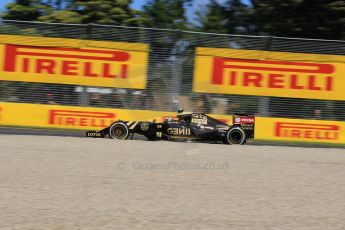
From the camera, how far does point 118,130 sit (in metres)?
12.6

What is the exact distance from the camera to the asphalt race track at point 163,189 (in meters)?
4.77

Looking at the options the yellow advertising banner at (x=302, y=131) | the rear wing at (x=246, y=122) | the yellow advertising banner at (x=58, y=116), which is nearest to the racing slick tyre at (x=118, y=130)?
the yellow advertising banner at (x=58, y=116)

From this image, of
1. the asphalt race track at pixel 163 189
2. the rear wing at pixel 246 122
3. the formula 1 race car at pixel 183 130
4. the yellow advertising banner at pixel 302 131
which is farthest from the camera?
the yellow advertising banner at pixel 302 131

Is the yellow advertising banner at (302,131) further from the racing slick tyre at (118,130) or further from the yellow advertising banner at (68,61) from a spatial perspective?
the yellow advertising banner at (68,61)

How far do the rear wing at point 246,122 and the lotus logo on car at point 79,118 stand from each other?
3478mm

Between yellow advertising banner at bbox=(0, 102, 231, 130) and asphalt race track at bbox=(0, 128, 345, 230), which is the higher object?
yellow advertising banner at bbox=(0, 102, 231, 130)

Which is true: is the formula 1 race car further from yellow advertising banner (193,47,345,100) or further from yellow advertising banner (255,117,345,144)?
yellow advertising banner (193,47,345,100)

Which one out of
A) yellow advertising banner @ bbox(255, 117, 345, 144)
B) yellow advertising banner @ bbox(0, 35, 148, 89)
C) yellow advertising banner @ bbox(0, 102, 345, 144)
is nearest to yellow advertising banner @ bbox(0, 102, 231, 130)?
yellow advertising banner @ bbox(0, 102, 345, 144)

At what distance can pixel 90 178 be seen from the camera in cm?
676

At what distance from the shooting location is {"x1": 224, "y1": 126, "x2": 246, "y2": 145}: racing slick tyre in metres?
12.7

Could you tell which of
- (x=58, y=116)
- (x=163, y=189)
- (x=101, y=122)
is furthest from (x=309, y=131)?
(x=163, y=189)

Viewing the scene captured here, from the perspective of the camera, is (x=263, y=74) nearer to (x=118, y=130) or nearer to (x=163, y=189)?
(x=118, y=130)

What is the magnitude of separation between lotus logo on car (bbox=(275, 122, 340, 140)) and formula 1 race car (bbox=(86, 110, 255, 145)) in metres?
1.55

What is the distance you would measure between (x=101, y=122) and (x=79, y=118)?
63cm
